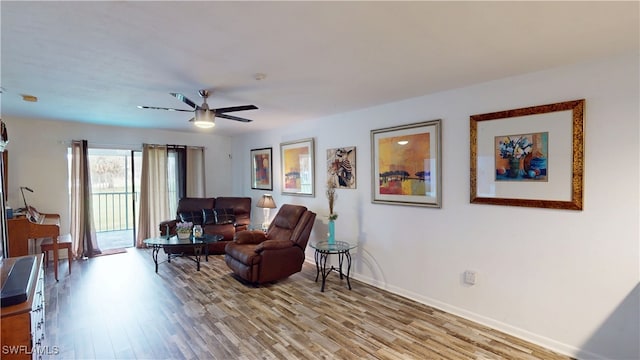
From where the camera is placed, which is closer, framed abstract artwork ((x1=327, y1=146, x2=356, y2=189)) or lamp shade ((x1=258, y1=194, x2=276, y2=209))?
framed abstract artwork ((x1=327, y1=146, x2=356, y2=189))

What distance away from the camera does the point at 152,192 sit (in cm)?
572

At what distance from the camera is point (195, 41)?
6.20 feet

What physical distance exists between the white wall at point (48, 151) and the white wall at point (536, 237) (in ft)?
14.8

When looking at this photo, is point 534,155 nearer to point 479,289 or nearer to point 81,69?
point 479,289

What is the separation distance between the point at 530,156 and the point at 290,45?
221cm

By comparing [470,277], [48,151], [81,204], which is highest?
[48,151]

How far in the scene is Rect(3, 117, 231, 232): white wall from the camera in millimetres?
4555

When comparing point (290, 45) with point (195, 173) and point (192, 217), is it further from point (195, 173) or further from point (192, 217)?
point (195, 173)

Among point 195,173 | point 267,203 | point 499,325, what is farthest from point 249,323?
point 195,173

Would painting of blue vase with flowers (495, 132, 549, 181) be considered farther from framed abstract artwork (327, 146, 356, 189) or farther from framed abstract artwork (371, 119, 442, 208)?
framed abstract artwork (327, 146, 356, 189)

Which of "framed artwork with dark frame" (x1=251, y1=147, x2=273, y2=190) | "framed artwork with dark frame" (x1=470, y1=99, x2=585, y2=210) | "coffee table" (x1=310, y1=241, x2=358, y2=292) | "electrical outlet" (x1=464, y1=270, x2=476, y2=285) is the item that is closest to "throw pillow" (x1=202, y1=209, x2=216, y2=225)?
"framed artwork with dark frame" (x1=251, y1=147, x2=273, y2=190)

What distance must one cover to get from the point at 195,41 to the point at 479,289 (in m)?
3.21

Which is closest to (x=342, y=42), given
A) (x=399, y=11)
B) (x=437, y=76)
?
(x=399, y=11)

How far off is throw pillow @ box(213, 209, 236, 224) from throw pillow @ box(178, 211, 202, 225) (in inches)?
11.5
